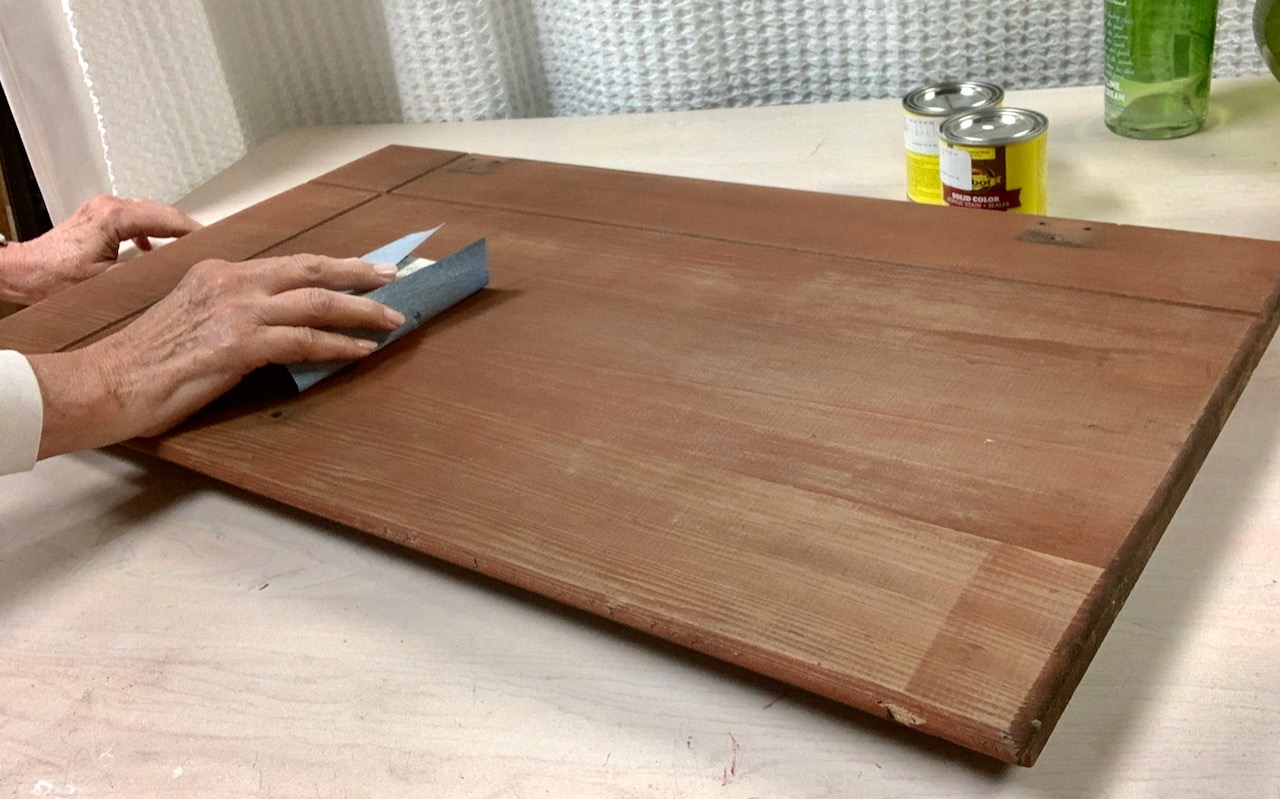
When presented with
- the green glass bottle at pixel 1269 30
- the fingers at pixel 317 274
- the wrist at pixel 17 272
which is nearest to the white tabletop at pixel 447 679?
the fingers at pixel 317 274

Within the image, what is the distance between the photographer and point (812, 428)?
26.3 inches

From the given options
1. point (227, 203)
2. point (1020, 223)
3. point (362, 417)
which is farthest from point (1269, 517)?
point (227, 203)

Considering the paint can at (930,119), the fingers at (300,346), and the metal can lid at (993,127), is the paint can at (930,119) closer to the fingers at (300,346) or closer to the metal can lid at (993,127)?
the metal can lid at (993,127)

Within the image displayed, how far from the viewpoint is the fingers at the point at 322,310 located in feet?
2.60

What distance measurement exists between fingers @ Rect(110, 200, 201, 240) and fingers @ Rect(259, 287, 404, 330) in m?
0.40

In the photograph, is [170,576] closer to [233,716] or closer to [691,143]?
[233,716]

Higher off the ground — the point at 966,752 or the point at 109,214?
the point at 109,214

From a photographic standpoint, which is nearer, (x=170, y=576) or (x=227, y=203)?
(x=170, y=576)

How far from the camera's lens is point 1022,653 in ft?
1.61

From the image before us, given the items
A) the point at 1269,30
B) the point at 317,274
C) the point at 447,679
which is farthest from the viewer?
the point at 1269,30

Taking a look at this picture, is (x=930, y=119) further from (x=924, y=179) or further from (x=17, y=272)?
(x=17, y=272)

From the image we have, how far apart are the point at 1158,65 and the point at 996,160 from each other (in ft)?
1.05

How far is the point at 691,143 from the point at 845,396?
671 mm

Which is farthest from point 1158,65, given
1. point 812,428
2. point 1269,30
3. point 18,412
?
point 18,412
